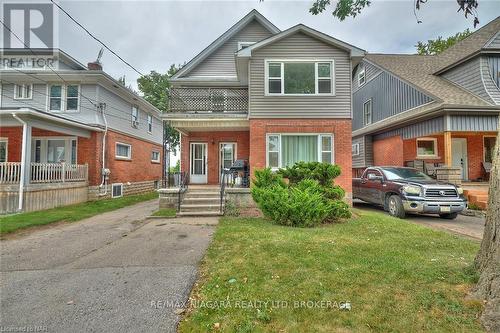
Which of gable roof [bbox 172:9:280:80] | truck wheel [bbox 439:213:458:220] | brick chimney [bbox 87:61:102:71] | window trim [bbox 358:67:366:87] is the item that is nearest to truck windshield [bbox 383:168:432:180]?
truck wheel [bbox 439:213:458:220]

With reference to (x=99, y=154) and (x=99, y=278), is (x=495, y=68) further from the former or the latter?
(x=99, y=154)

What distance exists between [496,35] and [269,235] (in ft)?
52.6

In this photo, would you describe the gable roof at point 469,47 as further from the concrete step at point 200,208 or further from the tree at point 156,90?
the tree at point 156,90

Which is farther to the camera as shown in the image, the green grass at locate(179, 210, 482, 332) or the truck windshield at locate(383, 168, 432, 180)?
the truck windshield at locate(383, 168, 432, 180)

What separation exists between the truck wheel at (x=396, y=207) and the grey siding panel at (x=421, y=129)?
5.08 meters

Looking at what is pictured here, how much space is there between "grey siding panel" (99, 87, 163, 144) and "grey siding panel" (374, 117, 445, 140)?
688 inches

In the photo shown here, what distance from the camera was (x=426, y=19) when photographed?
5.32 m

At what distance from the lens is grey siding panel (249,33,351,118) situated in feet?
35.4

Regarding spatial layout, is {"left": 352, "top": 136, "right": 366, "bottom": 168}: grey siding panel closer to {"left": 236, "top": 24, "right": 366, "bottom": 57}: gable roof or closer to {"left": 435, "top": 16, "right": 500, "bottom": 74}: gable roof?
{"left": 435, "top": 16, "right": 500, "bottom": 74}: gable roof

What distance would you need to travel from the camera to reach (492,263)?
2.97 metres

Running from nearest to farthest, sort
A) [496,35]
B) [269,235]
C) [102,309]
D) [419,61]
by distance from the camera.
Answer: [102,309], [269,235], [496,35], [419,61]

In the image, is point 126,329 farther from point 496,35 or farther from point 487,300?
point 496,35

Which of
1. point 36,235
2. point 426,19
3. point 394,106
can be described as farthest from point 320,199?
point 394,106

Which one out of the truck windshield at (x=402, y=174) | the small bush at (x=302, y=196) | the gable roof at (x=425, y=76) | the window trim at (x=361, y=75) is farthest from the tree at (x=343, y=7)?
the window trim at (x=361, y=75)
